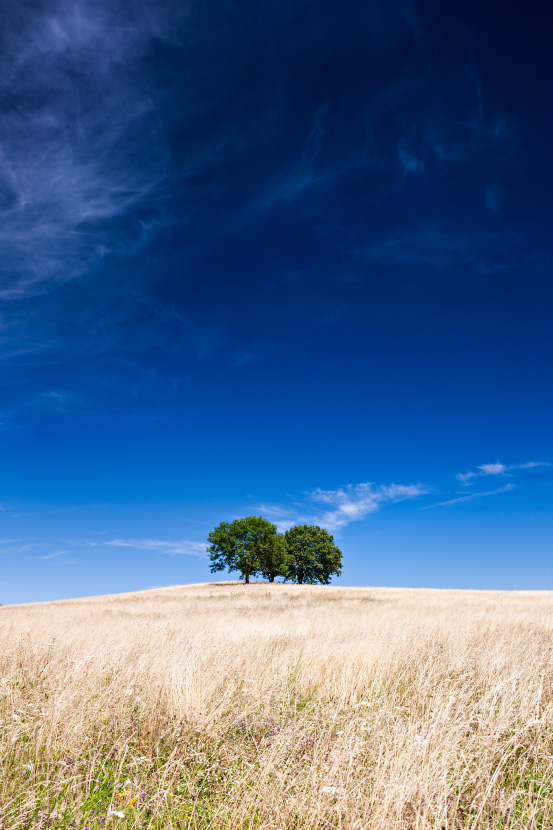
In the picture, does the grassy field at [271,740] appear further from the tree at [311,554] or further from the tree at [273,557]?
the tree at [311,554]

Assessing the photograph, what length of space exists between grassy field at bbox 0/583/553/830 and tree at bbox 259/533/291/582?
44.1 metres

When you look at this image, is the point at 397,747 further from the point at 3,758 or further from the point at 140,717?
the point at 3,758

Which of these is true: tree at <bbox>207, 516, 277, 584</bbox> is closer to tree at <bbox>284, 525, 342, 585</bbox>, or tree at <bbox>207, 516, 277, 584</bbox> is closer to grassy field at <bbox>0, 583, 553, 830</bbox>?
tree at <bbox>284, 525, 342, 585</bbox>

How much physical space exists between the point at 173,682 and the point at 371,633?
21.3ft

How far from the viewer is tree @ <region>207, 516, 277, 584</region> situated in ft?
167

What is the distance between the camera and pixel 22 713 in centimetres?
498

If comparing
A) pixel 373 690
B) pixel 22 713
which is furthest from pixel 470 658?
pixel 22 713

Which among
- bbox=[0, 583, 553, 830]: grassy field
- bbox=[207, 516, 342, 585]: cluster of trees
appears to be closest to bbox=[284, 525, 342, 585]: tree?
bbox=[207, 516, 342, 585]: cluster of trees

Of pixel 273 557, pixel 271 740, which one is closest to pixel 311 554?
pixel 273 557

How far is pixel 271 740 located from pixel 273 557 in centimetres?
4893

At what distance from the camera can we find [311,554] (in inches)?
2274

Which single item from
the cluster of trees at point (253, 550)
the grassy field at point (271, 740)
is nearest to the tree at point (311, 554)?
the cluster of trees at point (253, 550)

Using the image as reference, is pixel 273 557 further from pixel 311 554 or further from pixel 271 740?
pixel 271 740

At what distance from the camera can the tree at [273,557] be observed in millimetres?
51044
